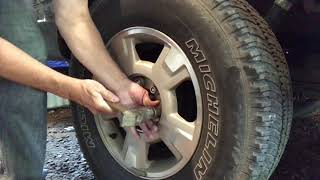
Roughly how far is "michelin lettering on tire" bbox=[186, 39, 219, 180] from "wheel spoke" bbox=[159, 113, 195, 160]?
6 centimetres

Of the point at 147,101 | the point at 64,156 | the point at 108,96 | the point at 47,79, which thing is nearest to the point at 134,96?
the point at 147,101

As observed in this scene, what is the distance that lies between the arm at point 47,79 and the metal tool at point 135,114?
0.05 m

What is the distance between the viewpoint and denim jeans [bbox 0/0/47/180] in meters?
1.70

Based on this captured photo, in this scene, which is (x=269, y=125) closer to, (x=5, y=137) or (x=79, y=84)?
(x=79, y=84)

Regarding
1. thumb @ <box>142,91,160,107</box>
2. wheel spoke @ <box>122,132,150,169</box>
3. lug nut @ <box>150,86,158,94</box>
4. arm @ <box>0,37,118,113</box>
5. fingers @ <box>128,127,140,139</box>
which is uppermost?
arm @ <box>0,37,118,113</box>

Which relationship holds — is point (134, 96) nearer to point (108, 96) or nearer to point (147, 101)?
point (147, 101)

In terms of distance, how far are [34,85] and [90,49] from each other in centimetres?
25

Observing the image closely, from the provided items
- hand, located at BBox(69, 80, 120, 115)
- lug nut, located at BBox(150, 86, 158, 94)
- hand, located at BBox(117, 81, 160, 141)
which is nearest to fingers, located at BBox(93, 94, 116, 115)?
hand, located at BBox(69, 80, 120, 115)

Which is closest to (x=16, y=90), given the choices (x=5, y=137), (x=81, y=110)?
(x=5, y=137)

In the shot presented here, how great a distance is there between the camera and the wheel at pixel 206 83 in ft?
4.88

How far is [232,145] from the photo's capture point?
1501 mm

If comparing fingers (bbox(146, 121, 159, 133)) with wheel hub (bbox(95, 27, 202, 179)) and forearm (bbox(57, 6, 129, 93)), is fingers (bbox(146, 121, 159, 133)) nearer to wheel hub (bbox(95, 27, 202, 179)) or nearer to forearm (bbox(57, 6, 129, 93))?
wheel hub (bbox(95, 27, 202, 179))

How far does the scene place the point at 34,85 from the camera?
1600 mm

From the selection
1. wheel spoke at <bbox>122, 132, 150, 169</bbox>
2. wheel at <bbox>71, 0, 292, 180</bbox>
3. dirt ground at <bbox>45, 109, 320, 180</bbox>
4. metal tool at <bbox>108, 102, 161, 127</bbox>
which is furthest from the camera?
dirt ground at <bbox>45, 109, 320, 180</bbox>
